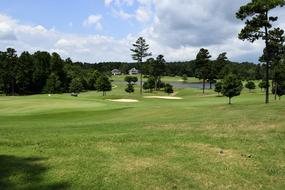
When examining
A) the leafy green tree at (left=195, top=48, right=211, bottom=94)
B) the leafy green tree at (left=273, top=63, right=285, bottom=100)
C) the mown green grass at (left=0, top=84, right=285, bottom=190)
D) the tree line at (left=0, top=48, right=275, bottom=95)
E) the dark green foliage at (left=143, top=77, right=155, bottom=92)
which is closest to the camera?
the mown green grass at (left=0, top=84, right=285, bottom=190)

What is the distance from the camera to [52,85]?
4624 inches

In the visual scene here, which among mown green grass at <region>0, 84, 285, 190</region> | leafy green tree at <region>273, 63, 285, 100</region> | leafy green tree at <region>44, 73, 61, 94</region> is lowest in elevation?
leafy green tree at <region>44, 73, 61, 94</region>

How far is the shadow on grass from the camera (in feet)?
29.7

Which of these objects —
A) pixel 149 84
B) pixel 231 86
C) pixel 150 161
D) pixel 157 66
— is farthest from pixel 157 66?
pixel 150 161

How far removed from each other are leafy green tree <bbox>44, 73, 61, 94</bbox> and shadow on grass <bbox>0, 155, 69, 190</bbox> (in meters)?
108

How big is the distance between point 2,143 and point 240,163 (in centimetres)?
842

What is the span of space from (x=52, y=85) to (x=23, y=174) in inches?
4342

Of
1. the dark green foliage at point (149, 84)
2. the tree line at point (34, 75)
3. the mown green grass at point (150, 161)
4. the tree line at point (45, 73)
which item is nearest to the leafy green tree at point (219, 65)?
the tree line at point (45, 73)

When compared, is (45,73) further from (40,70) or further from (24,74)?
(24,74)

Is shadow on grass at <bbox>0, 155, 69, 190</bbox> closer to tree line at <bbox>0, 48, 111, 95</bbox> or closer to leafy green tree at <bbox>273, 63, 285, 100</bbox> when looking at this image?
leafy green tree at <bbox>273, 63, 285, 100</bbox>

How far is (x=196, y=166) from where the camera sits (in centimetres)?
1106

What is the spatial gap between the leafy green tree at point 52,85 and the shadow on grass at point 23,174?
10768 centimetres

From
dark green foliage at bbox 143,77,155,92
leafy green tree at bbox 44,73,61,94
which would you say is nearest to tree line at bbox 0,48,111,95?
leafy green tree at bbox 44,73,61,94

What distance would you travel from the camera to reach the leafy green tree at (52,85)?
117 m
